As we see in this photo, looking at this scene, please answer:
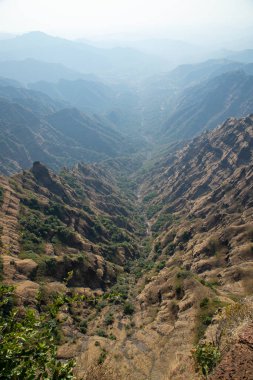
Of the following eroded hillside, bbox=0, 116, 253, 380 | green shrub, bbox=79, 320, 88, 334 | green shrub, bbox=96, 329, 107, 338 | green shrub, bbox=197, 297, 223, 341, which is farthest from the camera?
green shrub, bbox=79, 320, 88, 334

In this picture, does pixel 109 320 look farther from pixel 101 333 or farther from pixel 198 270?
pixel 198 270

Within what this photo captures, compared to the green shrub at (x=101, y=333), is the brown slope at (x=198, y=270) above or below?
above

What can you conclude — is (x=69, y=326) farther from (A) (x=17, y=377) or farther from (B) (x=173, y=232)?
(B) (x=173, y=232)

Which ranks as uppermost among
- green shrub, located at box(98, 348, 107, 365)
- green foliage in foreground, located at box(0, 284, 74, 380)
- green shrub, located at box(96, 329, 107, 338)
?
green foliage in foreground, located at box(0, 284, 74, 380)

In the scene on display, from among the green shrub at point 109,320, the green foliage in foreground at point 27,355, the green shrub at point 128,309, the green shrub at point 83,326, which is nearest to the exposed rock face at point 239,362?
the green foliage in foreground at point 27,355

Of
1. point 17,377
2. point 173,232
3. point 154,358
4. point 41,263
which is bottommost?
point 154,358

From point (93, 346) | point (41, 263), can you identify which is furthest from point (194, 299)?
point (41, 263)

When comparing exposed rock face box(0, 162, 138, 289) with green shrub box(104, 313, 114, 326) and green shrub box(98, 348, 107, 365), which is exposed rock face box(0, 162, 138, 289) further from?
green shrub box(98, 348, 107, 365)

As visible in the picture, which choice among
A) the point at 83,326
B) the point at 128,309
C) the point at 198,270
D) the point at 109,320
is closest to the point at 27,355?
the point at 83,326

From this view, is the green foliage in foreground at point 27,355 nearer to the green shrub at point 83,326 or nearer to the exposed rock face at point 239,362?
the exposed rock face at point 239,362

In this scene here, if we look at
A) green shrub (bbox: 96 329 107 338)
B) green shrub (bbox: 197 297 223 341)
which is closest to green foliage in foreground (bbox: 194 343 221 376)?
green shrub (bbox: 197 297 223 341)

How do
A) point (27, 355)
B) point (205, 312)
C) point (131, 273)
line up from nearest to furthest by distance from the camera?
point (27, 355)
point (205, 312)
point (131, 273)
